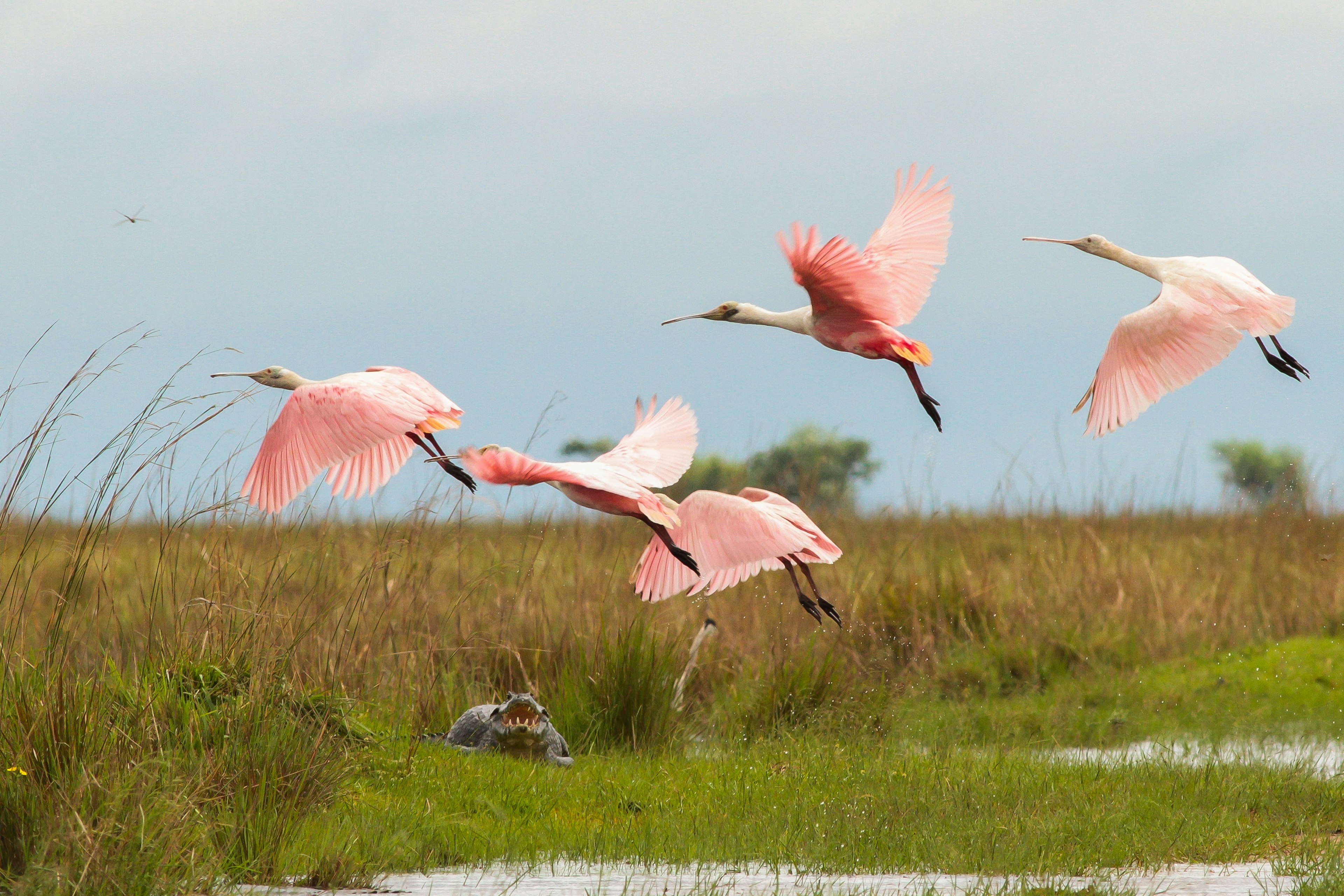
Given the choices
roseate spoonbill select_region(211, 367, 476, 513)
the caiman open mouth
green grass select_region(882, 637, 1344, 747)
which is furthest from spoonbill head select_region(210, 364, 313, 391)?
green grass select_region(882, 637, 1344, 747)

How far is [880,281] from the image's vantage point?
468 cm

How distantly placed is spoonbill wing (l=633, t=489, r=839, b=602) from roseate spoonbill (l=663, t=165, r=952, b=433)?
60 cm

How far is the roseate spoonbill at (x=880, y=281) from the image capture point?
462 centimetres

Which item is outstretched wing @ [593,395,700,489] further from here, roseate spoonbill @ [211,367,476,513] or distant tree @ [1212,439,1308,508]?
distant tree @ [1212,439,1308,508]

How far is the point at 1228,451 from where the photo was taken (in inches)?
969

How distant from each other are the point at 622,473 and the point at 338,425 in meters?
0.90

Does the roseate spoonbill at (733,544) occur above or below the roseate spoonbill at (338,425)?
below

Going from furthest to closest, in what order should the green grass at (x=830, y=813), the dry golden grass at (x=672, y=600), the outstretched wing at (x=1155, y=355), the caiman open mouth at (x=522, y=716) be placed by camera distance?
the caiman open mouth at (x=522, y=716) < the dry golden grass at (x=672, y=600) < the green grass at (x=830, y=813) < the outstretched wing at (x=1155, y=355)

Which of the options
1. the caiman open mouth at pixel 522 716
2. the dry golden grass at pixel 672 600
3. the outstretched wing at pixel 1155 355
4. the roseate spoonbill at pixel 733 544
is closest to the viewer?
the roseate spoonbill at pixel 733 544

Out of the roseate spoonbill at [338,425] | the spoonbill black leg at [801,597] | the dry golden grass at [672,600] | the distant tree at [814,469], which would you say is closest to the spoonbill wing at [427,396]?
the roseate spoonbill at [338,425]

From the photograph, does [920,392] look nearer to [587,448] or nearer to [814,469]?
[587,448]

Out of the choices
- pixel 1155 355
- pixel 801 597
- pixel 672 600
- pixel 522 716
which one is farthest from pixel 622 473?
pixel 672 600

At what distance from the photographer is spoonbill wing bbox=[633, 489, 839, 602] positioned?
4.49 m

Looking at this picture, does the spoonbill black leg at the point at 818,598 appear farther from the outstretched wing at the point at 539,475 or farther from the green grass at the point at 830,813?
the green grass at the point at 830,813
